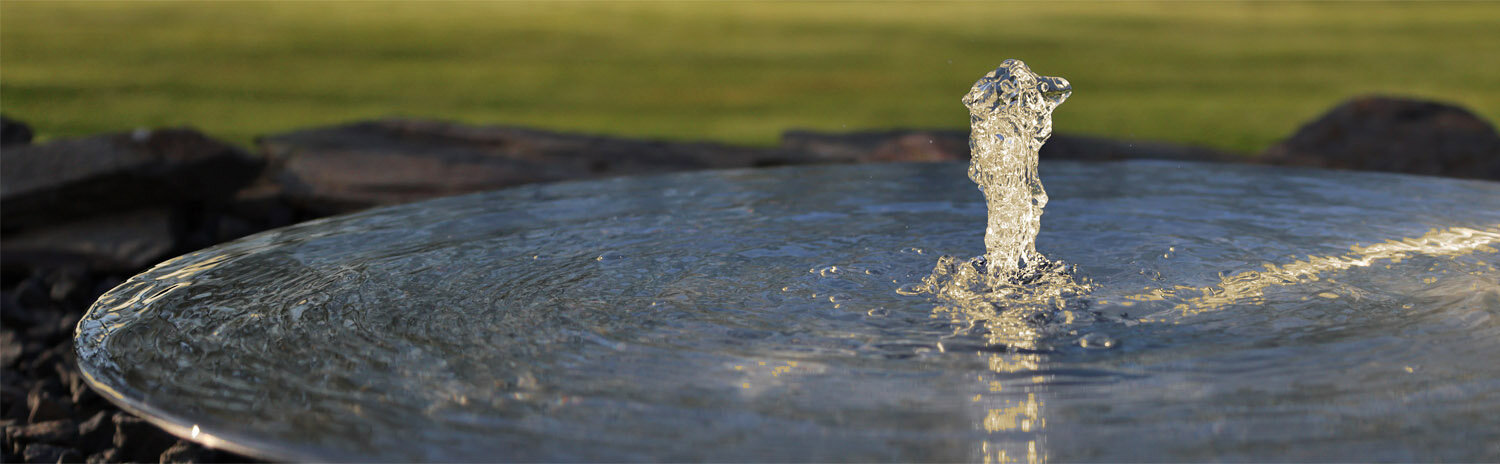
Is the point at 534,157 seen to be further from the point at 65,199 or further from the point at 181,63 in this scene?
the point at 181,63

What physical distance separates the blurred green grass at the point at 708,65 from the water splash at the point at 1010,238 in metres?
5.93

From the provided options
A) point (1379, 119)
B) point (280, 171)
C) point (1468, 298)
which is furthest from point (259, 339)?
point (1379, 119)

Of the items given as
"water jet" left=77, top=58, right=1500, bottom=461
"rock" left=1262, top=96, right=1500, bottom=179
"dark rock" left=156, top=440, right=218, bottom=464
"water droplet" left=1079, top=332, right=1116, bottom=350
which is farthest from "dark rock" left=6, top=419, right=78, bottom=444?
"rock" left=1262, top=96, right=1500, bottom=179

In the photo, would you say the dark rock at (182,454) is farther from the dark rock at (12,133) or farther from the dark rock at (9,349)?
the dark rock at (12,133)

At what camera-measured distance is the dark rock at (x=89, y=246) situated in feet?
15.7

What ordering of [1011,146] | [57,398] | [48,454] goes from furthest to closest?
[57,398], [48,454], [1011,146]

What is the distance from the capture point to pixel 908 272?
8.52 ft

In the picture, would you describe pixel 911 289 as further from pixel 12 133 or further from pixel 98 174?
pixel 12 133

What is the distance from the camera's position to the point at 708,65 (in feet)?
39.1

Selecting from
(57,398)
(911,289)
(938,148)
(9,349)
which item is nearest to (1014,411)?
(911,289)

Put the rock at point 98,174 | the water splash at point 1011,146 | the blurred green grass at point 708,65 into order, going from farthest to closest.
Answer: the blurred green grass at point 708,65, the rock at point 98,174, the water splash at point 1011,146

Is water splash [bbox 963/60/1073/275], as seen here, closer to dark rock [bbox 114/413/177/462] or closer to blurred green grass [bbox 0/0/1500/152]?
dark rock [bbox 114/413/177/462]

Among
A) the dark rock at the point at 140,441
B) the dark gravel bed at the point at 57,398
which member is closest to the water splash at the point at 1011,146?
the dark gravel bed at the point at 57,398

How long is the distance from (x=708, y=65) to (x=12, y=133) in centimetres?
702
